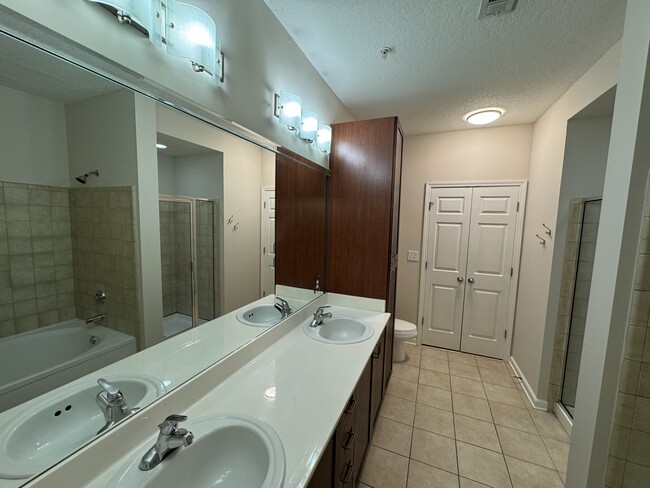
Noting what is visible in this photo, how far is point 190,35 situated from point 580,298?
299cm

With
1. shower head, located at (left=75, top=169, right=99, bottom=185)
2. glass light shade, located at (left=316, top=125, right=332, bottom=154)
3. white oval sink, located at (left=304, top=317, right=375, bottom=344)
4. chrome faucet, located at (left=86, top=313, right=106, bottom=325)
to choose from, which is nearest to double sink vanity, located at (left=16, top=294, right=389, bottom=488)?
chrome faucet, located at (left=86, top=313, right=106, bottom=325)

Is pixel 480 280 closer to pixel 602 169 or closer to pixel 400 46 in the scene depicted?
pixel 602 169

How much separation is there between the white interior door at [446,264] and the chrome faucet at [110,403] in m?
3.06

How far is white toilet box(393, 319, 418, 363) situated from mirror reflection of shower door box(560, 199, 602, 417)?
1240 millimetres

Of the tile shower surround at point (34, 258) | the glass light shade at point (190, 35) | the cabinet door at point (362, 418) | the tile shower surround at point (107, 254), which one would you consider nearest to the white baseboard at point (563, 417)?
the cabinet door at point (362, 418)

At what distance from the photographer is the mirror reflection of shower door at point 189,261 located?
37.9 inches

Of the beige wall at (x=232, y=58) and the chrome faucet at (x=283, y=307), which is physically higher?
the beige wall at (x=232, y=58)

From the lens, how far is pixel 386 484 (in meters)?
1.54

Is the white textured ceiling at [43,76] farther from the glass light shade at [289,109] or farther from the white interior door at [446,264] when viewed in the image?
the white interior door at [446,264]

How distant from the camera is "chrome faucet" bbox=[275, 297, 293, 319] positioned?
1.62m

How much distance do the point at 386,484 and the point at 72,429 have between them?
1.63 m

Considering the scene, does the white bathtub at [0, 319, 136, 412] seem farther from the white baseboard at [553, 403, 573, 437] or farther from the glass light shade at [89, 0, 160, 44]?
the white baseboard at [553, 403, 573, 437]

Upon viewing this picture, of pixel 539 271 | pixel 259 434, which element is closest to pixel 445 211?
pixel 539 271

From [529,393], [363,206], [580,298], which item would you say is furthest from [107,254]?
[529,393]
